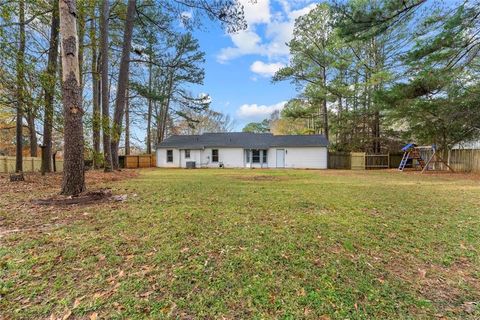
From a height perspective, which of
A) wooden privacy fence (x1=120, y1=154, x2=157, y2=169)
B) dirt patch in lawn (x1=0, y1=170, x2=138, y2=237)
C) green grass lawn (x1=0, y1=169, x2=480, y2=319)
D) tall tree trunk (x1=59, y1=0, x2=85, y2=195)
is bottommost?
green grass lawn (x1=0, y1=169, x2=480, y2=319)

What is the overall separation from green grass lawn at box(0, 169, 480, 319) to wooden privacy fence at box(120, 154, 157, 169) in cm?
1847

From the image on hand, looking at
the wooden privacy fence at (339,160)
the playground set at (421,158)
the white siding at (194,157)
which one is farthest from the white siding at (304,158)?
the white siding at (194,157)

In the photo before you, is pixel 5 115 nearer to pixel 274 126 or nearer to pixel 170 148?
pixel 170 148

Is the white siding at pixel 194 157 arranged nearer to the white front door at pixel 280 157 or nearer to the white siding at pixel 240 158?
the white siding at pixel 240 158

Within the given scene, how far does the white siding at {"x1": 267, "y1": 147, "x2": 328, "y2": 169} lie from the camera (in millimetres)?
20047

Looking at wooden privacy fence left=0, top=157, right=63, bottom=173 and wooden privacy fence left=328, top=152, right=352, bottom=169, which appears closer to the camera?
wooden privacy fence left=0, top=157, right=63, bottom=173

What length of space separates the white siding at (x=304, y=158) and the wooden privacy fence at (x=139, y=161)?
11196 millimetres

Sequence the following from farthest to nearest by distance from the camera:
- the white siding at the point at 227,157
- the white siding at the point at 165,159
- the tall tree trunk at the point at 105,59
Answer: the white siding at the point at 165,159
the white siding at the point at 227,157
the tall tree trunk at the point at 105,59

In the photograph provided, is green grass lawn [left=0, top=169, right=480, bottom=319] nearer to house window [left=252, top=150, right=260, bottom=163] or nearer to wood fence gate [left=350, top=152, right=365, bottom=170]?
wood fence gate [left=350, top=152, right=365, bottom=170]

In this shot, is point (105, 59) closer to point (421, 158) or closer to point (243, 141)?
point (243, 141)

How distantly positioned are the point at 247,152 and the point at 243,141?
1.33 m

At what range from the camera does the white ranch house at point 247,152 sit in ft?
66.2

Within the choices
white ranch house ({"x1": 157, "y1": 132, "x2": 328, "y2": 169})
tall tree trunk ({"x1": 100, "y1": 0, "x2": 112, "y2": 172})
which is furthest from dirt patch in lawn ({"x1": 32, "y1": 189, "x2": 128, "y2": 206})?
white ranch house ({"x1": 157, "y1": 132, "x2": 328, "y2": 169})

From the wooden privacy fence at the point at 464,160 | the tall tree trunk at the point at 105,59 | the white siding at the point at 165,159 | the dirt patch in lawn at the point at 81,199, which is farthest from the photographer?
the white siding at the point at 165,159
